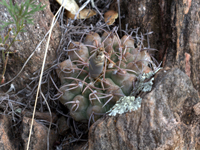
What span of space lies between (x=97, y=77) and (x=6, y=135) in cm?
78

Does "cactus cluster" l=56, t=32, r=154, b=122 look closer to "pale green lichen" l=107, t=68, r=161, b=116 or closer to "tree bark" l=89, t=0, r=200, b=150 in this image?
"pale green lichen" l=107, t=68, r=161, b=116

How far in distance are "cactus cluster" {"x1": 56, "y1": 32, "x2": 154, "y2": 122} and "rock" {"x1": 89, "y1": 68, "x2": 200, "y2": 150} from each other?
7.2 inches

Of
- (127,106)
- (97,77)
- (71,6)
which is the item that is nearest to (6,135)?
(97,77)

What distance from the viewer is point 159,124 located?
110cm

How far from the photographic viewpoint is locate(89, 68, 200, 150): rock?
1090 mm

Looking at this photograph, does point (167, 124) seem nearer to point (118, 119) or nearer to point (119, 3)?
point (118, 119)

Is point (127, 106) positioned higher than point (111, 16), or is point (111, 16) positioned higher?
point (111, 16)

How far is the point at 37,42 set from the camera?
5.33 ft

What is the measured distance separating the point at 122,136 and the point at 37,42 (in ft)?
3.39

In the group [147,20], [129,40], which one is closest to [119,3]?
[147,20]

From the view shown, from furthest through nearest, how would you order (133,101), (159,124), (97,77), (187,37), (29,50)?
(187,37), (29,50), (97,77), (133,101), (159,124)

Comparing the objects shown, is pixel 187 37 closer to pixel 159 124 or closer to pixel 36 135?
pixel 159 124

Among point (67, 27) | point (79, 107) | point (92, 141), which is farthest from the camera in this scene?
point (67, 27)

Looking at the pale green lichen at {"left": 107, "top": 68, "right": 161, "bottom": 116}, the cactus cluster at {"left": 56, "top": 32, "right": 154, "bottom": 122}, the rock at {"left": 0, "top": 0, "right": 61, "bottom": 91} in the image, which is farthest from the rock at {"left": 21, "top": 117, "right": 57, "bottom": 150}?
the pale green lichen at {"left": 107, "top": 68, "right": 161, "bottom": 116}
